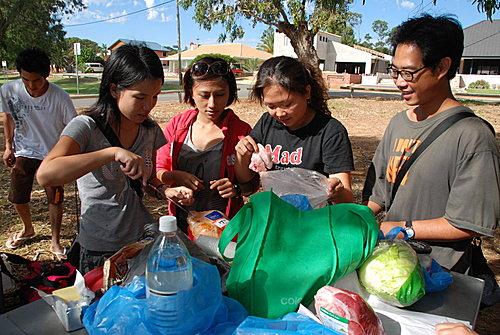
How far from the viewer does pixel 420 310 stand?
1.38m

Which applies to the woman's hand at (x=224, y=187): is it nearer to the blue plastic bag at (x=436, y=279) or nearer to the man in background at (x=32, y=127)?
the blue plastic bag at (x=436, y=279)

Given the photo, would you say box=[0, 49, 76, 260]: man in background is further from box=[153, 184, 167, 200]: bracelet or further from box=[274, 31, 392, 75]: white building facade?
box=[274, 31, 392, 75]: white building facade

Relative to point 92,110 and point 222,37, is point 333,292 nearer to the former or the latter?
point 92,110

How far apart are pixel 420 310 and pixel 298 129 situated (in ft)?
3.82

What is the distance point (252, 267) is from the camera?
48.8 inches

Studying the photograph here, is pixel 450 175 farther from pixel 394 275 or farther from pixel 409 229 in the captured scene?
pixel 394 275

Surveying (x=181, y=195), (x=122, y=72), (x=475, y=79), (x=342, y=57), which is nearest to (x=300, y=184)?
(x=181, y=195)

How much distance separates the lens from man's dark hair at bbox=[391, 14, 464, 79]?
1749 millimetres

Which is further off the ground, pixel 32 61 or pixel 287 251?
pixel 32 61

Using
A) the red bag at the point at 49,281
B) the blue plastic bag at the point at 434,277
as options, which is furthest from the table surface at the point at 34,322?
the blue plastic bag at the point at 434,277

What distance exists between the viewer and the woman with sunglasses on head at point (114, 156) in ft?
5.36

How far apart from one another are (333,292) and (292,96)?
1.16m

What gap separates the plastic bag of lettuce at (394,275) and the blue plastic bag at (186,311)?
0.48 metres

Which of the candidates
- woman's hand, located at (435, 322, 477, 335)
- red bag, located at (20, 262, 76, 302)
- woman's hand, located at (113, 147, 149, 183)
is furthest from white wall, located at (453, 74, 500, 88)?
red bag, located at (20, 262, 76, 302)
